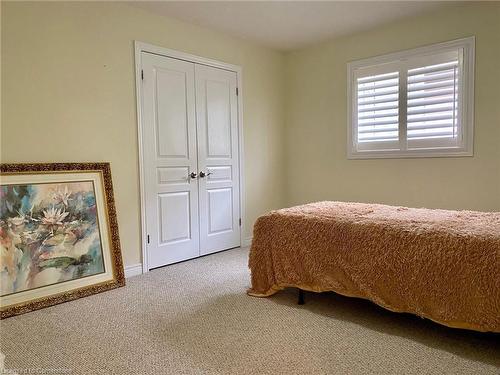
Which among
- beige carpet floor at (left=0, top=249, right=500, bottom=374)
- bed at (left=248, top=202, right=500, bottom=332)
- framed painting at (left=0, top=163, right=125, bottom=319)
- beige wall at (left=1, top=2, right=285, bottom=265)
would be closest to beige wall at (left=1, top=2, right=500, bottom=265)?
→ beige wall at (left=1, top=2, right=285, bottom=265)

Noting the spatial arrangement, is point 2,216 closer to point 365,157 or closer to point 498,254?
point 498,254

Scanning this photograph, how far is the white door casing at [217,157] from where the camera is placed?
3.86 metres

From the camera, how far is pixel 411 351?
1.96m

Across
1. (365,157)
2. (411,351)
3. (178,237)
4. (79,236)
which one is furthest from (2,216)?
(365,157)

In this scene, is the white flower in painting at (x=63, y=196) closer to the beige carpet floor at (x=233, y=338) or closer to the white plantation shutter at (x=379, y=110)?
the beige carpet floor at (x=233, y=338)

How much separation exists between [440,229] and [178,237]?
7.95 feet

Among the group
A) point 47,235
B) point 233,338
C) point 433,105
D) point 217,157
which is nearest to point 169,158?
point 217,157

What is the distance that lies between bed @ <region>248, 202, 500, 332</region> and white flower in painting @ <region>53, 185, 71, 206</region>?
1.46 meters

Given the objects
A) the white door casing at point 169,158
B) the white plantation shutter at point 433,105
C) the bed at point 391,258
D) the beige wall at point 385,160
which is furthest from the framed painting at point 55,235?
the white plantation shutter at point 433,105

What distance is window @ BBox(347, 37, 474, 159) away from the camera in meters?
3.41

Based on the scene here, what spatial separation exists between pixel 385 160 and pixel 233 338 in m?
2.61

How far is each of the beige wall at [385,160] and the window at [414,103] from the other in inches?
3.2

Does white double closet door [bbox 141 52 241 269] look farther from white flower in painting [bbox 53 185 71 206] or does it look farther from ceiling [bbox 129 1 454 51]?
white flower in painting [bbox 53 185 71 206]

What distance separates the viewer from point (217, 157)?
401 cm
